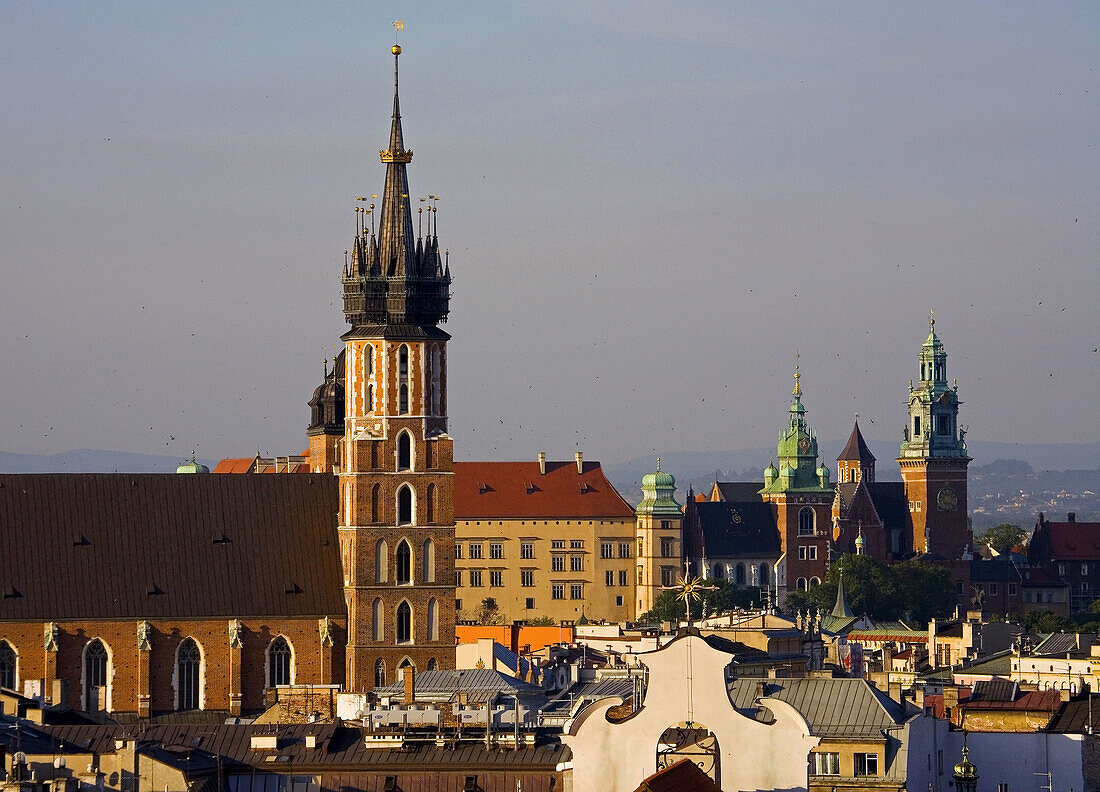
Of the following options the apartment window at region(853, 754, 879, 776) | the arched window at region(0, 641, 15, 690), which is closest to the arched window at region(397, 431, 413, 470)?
the arched window at region(0, 641, 15, 690)

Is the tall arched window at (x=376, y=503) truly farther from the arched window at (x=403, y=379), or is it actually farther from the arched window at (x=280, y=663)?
the arched window at (x=280, y=663)

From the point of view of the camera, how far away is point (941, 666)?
136125 millimetres

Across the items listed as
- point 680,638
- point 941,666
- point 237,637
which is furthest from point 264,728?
point 941,666

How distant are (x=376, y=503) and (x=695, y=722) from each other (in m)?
49.8

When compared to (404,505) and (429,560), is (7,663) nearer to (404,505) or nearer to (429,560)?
(404,505)

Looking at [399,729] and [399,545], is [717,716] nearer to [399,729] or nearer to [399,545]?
[399,729]

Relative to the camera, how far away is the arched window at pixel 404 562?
108 metres

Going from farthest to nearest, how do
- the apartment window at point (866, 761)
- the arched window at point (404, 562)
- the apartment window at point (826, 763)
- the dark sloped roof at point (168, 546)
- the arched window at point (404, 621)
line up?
the arched window at point (404, 562) → the arched window at point (404, 621) → the dark sloped roof at point (168, 546) → the apartment window at point (866, 761) → the apartment window at point (826, 763)

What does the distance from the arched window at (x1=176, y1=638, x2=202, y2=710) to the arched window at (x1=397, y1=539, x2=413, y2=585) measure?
7411mm

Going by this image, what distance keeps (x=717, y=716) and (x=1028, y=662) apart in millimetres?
65465

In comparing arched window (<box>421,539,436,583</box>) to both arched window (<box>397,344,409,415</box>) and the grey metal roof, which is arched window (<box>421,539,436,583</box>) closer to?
arched window (<box>397,344,409,415</box>)

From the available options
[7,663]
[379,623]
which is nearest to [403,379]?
[379,623]

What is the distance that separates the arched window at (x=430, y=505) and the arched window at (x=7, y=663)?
14.8 metres

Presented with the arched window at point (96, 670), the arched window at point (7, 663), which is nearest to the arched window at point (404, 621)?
the arched window at point (96, 670)
